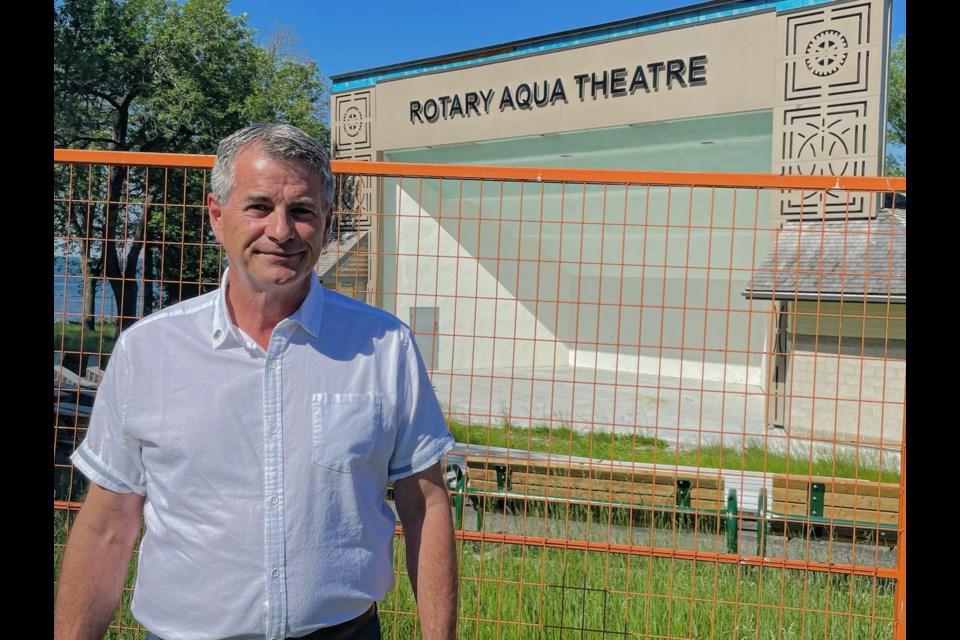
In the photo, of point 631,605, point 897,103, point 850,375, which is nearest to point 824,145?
point 850,375

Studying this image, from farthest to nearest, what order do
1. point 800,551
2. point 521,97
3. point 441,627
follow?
1. point 521,97
2. point 800,551
3. point 441,627

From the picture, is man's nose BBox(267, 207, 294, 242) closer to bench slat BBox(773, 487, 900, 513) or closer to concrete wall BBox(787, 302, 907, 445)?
bench slat BBox(773, 487, 900, 513)

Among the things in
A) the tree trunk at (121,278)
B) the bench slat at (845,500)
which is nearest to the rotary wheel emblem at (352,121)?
the tree trunk at (121,278)

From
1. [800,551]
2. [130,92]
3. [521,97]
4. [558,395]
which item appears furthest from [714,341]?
[130,92]

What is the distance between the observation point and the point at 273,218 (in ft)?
6.48

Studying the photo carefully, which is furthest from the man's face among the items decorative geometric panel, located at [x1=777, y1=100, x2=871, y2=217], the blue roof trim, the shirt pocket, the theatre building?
the blue roof trim

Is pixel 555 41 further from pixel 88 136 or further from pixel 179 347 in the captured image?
pixel 179 347

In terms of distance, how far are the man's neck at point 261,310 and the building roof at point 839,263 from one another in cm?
177

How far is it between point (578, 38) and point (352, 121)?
21.3ft

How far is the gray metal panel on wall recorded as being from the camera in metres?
13.6

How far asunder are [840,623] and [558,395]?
8.94m

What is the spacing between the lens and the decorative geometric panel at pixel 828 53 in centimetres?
1368

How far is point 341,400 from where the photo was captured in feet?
6.54

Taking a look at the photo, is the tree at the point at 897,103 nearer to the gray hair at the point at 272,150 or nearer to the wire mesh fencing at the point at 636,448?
the wire mesh fencing at the point at 636,448
